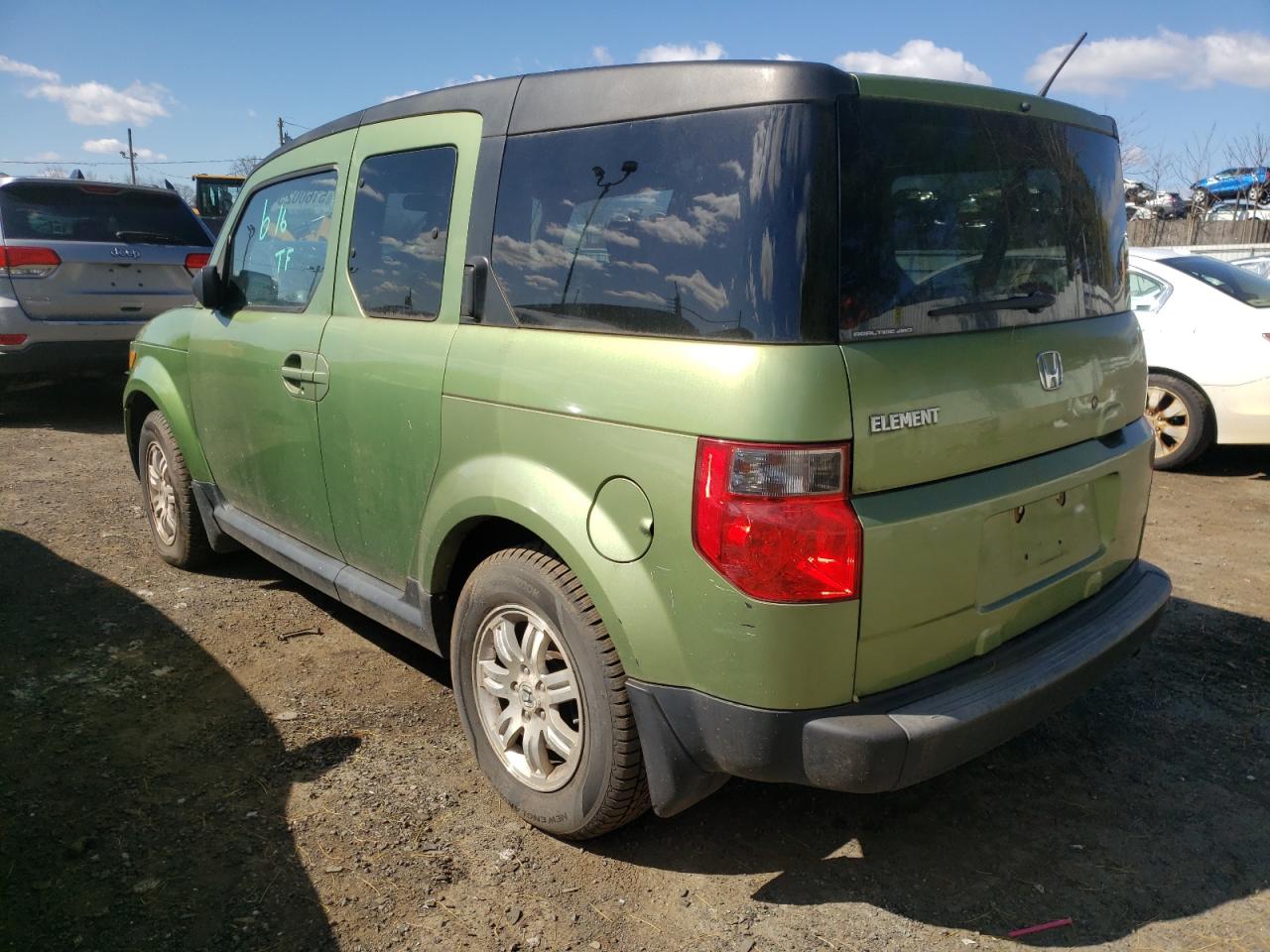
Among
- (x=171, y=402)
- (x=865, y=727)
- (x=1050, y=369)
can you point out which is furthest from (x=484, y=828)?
(x=171, y=402)

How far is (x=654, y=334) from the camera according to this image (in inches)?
92.6

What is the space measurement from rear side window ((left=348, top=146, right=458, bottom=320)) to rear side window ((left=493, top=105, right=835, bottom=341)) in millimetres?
316

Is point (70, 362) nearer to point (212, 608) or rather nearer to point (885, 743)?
point (212, 608)

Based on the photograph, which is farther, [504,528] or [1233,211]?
[1233,211]

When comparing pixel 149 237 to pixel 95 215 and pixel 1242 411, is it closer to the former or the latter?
pixel 95 215

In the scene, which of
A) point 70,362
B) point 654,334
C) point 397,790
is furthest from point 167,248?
point 654,334

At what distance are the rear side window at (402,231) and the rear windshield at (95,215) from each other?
6.21 meters

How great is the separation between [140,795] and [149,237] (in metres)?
7.03

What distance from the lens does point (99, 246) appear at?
325 inches

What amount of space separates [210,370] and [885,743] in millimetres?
3310

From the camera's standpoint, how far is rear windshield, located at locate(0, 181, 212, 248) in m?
8.05

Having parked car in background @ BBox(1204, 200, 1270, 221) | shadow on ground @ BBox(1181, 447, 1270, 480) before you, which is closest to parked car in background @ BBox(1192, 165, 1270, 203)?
parked car in background @ BBox(1204, 200, 1270, 221)

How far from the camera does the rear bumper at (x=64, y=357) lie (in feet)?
26.3

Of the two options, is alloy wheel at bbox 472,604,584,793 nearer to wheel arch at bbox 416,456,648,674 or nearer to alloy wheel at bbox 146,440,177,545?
wheel arch at bbox 416,456,648,674
